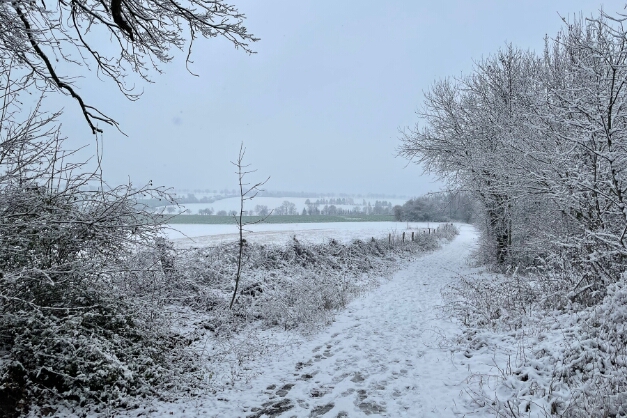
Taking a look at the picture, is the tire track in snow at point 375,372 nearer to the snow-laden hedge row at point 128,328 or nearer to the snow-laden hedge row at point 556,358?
the snow-laden hedge row at point 556,358

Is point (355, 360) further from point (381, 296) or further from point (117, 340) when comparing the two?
point (381, 296)

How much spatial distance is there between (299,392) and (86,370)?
103 inches

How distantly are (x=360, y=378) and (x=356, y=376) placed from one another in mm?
86

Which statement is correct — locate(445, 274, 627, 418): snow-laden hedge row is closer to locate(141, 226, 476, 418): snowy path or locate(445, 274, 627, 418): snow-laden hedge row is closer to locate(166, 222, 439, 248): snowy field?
locate(141, 226, 476, 418): snowy path

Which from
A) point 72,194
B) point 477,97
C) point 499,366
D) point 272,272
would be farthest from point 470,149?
point 72,194

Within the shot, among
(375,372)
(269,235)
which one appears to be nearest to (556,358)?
(375,372)

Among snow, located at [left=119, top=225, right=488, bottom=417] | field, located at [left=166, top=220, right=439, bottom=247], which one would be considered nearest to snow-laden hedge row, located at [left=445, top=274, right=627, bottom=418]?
snow, located at [left=119, top=225, right=488, bottom=417]

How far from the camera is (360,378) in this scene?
5.02 m

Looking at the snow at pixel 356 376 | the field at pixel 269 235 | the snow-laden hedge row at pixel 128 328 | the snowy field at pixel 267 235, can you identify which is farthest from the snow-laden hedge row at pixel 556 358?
the snowy field at pixel 267 235

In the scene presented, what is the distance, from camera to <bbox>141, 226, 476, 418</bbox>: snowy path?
418 cm

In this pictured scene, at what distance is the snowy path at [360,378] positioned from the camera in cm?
418

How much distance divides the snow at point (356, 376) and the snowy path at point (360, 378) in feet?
0.04

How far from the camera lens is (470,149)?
1462 centimetres

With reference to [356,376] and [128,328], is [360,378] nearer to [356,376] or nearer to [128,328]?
[356,376]
